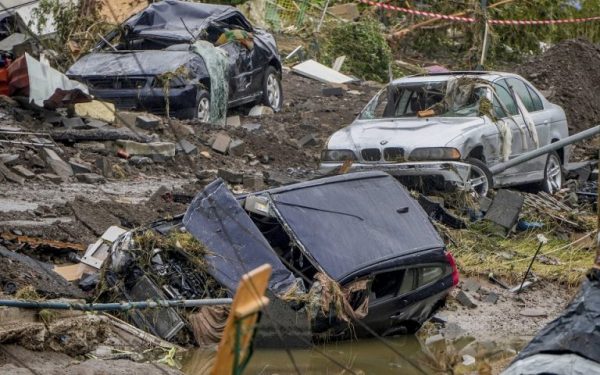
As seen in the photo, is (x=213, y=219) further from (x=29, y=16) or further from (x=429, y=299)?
(x=29, y=16)

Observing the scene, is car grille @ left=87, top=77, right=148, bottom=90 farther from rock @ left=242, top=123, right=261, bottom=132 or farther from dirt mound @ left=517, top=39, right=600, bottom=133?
dirt mound @ left=517, top=39, right=600, bottom=133

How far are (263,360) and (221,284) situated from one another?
674 millimetres

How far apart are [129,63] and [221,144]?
1.96 metres

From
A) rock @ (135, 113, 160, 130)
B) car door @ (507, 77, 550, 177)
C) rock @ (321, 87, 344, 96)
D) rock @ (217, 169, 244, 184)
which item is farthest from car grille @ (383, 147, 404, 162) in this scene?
rock @ (321, 87, 344, 96)

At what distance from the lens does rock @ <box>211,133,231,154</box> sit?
57.5ft

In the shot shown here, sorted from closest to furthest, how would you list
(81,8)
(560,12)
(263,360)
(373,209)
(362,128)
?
(263,360), (373,209), (362,128), (81,8), (560,12)

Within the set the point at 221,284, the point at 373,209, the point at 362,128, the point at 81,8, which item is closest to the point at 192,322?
the point at 221,284

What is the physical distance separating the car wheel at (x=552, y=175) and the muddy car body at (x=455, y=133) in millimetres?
12

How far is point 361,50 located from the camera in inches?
1046

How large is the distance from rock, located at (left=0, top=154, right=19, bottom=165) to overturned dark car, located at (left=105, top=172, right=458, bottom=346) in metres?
4.75

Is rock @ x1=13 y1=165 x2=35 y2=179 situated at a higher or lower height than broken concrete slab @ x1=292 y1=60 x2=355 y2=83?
higher

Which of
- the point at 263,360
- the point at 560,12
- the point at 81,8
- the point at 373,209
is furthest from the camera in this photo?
the point at 560,12

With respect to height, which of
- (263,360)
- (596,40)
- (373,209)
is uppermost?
(373,209)

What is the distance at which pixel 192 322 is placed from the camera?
10.2 meters
